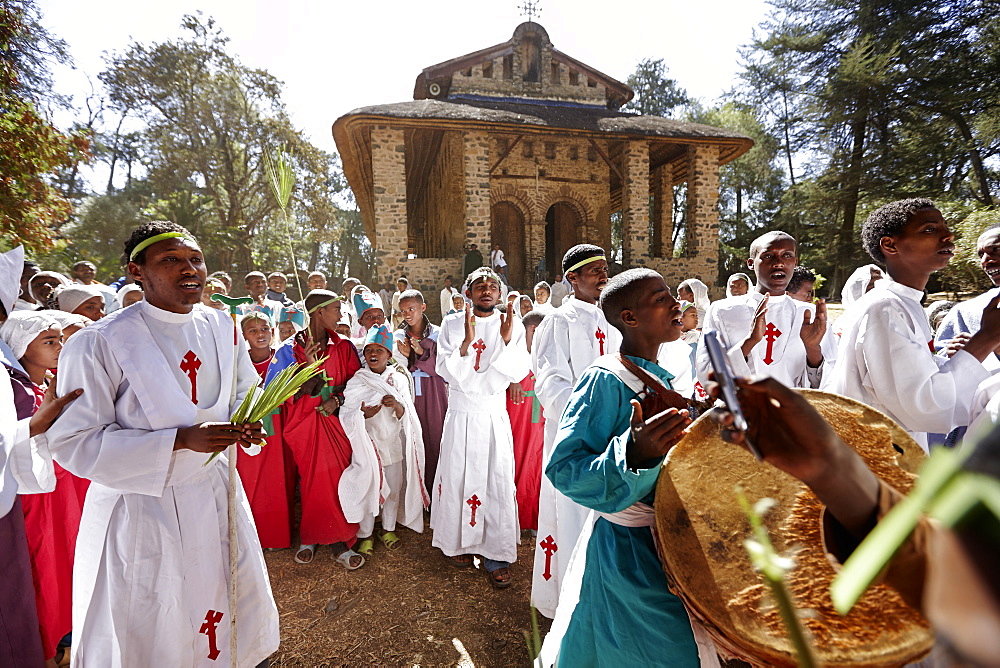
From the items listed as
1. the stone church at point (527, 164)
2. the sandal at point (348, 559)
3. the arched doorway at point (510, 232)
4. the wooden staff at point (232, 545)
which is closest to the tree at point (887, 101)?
the stone church at point (527, 164)

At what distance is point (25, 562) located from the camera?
2322mm

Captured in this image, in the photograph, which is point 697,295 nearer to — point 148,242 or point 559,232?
point 148,242

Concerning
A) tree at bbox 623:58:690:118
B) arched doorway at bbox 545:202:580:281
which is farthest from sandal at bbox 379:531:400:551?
tree at bbox 623:58:690:118

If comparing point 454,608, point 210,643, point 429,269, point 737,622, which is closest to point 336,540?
point 454,608

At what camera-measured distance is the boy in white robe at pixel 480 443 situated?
4230mm

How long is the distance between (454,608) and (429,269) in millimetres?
10954

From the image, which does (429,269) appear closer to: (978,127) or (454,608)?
(454,608)

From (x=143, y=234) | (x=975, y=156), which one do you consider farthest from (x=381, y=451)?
(x=975, y=156)

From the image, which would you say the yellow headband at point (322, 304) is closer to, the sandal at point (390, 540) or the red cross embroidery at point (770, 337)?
the sandal at point (390, 540)

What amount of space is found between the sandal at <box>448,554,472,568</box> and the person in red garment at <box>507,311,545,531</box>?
28.5 inches

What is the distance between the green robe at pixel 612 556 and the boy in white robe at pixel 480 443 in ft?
7.82

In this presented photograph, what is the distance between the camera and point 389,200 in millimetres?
13492

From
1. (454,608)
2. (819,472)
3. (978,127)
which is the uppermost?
(978,127)

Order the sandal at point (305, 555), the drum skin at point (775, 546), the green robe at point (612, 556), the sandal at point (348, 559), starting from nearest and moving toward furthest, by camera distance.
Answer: the drum skin at point (775, 546) → the green robe at point (612, 556) → the sandal at point (348, 559) → the sandal at point (305, 555)
